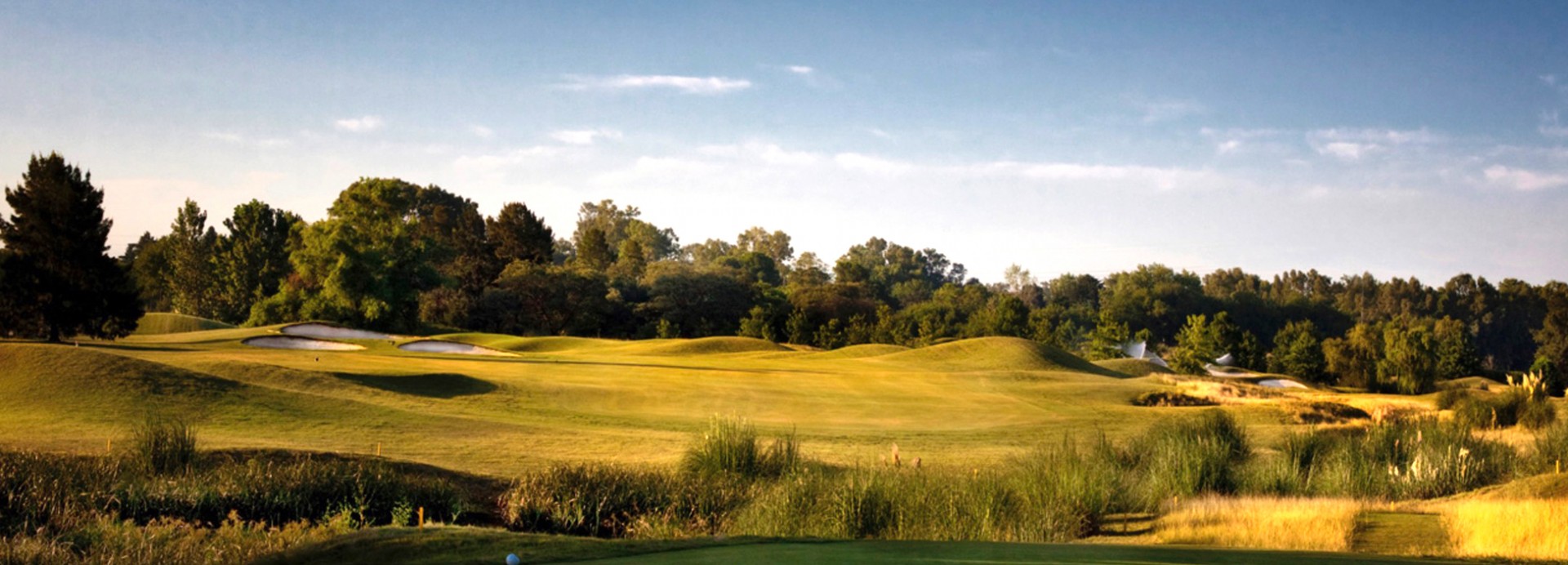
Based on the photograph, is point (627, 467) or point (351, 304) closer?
point (627, 467)

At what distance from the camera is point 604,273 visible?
289 feet

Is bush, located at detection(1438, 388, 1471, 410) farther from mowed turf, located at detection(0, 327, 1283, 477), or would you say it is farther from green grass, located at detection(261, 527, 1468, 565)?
green grass, located at detection(261, 527, 1468, 565)

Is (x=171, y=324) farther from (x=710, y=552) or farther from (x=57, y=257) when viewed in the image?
(x=710, y=552)

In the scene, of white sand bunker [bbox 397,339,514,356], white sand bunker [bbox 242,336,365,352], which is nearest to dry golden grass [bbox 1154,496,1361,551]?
white sand bunker [bbox 397,339,514,356]

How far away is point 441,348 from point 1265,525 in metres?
38.5

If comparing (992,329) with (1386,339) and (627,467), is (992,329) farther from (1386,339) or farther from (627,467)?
(627,467)

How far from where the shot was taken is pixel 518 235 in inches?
3583

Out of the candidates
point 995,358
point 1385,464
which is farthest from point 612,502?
point 995,358

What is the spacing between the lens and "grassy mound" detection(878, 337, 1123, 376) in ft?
154

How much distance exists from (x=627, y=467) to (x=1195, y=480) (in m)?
8.84

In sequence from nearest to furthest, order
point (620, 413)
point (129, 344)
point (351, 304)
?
point (620, 413), point (129, 344), point (351, 304)

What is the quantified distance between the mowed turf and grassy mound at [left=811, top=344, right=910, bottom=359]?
39.7ft

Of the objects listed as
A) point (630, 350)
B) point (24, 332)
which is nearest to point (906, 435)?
point (630, 350)

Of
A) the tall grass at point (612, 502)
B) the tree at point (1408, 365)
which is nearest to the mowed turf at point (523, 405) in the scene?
the tall grass at point (612, 502)
